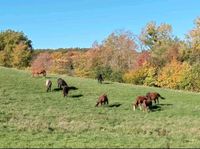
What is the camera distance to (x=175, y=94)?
47.9 metres

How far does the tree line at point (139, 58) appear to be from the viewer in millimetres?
84000

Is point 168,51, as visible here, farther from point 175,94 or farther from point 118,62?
point 175,94

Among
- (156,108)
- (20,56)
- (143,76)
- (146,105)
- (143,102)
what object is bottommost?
(156,108)

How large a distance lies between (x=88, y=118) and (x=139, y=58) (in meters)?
74.5

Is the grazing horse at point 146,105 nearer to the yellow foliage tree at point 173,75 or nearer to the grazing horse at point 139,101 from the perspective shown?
the grazing horse at point 139,101

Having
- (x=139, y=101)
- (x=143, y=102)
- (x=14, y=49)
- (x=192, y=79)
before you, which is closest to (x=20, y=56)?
(x=14, y=49)

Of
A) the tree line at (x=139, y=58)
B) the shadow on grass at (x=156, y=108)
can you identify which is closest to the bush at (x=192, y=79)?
the tree line at (x=139, y=58)

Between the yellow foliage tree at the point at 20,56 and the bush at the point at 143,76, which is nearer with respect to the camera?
the bush at the point at 143,76

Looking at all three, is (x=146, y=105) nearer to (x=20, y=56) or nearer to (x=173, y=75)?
(x=173, y=75)

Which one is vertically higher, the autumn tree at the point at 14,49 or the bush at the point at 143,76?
the autumn tree at the point at 14,49

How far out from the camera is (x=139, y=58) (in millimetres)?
103688

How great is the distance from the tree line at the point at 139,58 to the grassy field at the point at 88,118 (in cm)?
3499

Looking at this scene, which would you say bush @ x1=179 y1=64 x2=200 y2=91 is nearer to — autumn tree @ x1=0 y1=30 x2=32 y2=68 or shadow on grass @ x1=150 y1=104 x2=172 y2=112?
shadow on grass @ x1=150 y1=104 x2=172 y2=112

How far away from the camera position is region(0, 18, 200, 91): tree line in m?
84.0
